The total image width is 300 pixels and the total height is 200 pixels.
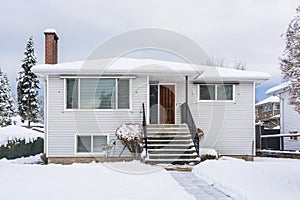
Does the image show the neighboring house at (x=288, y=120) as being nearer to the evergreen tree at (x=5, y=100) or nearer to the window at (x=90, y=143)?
the window at (x=90, y=143)

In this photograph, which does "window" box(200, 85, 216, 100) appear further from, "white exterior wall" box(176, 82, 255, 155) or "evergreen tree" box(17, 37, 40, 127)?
"evergreen tree" box(17, 37, 40, 127)

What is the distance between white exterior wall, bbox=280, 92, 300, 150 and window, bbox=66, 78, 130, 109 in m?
10.4

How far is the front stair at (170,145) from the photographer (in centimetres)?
1319

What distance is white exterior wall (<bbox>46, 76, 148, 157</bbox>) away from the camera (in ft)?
50.1

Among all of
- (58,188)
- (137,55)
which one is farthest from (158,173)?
(137,55)

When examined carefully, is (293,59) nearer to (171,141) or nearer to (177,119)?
(171,141)

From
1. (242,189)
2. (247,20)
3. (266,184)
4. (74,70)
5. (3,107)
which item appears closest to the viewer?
(242,189)

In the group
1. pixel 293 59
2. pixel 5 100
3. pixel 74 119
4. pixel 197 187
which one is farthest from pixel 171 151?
pixel 5 100

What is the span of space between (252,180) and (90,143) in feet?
27.1

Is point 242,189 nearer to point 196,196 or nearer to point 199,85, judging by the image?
point 196,196

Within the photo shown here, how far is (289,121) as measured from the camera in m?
22.8

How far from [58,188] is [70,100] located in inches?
298

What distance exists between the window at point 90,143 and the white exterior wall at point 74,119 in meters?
0.19

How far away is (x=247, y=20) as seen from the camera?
21203 millimetres
